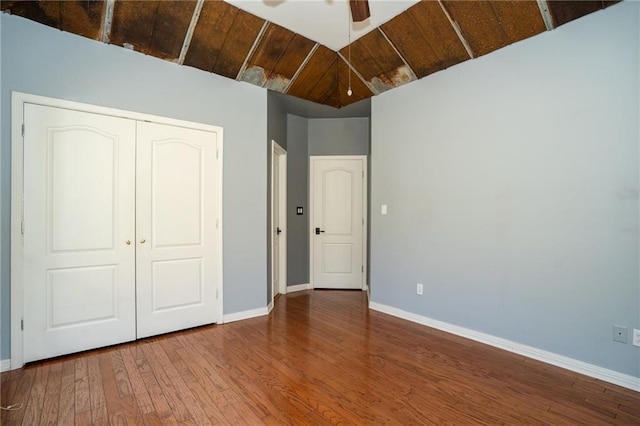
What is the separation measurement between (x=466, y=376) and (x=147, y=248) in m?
3.03

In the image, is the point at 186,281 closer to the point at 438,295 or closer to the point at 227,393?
the point at 227,393

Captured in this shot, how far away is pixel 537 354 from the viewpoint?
259cm

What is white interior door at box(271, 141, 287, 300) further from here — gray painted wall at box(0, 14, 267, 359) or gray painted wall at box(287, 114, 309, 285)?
gray painted wall at box(0, 14, 267, 359)

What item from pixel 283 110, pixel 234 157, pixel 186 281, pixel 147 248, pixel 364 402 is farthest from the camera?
pixel 283 110

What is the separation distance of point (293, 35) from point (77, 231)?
2756 millimetres

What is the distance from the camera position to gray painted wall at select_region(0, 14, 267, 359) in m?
2.34

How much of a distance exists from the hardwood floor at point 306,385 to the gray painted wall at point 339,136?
2.93 metres

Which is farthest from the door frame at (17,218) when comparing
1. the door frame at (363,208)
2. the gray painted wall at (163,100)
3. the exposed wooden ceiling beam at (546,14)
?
the exposed wooden ceiling beam at (546,14)

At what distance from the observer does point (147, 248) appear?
297cm

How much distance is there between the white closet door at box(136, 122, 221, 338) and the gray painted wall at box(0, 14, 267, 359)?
0.57 feet

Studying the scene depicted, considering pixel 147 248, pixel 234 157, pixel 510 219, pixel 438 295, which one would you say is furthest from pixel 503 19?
pixel 147 248

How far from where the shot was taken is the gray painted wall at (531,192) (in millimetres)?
2219

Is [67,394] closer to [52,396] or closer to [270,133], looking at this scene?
[52,396]

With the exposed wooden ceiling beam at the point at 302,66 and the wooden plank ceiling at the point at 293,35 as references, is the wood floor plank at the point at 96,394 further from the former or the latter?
the exposed wooden ceiling beam at the point at 302,66
